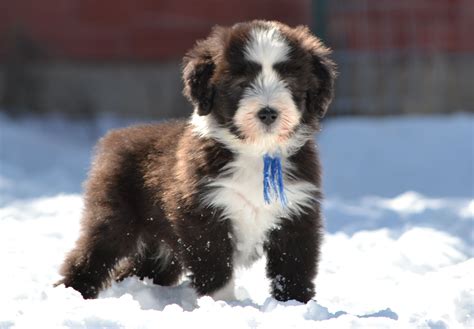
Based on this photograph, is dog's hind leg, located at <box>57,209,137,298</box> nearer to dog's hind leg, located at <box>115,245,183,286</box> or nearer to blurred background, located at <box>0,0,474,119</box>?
dog's hind leg, located at <box>115,245,183,286</box>

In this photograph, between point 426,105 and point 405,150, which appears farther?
point 426,105

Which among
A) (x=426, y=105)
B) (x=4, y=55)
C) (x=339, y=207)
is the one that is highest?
(x=4, y=55)

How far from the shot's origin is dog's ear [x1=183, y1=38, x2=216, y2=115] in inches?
226

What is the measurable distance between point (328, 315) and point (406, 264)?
2264 mm

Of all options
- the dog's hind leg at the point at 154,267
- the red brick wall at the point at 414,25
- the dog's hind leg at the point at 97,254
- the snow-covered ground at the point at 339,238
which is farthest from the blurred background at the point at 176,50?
the dog's hind leg at the point at 97,254

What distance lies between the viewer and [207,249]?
18.3 feet

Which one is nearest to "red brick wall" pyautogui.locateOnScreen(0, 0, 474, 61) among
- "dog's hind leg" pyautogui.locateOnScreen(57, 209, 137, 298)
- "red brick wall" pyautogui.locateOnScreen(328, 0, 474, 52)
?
"red brick wall" pyautogui.locateOnScreen(328, 0, 474, 52)

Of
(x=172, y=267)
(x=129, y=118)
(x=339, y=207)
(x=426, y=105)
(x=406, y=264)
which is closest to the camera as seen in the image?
(x=172, y=267)

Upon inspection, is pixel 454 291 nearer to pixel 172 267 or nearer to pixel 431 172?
pixel 172 267

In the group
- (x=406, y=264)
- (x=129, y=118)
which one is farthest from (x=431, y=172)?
(x=129, y=118)

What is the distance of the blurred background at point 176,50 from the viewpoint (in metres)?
13.9

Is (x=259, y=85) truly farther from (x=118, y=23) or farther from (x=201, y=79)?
(x=118, y=23)

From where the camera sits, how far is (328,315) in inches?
203

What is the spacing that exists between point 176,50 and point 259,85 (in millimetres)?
9688
